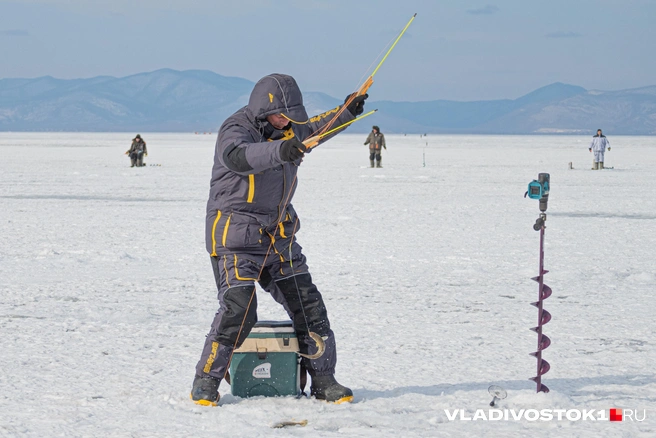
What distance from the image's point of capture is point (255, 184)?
3.98 meters

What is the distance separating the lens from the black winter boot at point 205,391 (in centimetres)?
418

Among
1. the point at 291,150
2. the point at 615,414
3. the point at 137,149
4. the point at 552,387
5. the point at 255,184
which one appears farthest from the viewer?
the point at 137,149

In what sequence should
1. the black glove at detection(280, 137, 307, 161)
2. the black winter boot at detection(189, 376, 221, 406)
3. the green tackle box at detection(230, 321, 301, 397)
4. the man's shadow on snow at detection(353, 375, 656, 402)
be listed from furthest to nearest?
1. the man's shadow on snow at detection(353, 375, 656, 402)
2. the green tackle box at detection(230, 321, 301, 397)
3. the black winter boot at detection(189, 376, 221, 406)
4. the black glove at detection(280, 137, 307, 161)

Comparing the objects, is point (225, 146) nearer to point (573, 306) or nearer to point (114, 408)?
point (114, 408)

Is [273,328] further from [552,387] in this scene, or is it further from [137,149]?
[137,149]

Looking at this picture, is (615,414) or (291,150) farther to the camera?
(615,414)

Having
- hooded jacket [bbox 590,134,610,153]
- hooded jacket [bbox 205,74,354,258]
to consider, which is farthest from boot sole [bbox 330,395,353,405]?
hooded jacket [bbox 590,134,610,153]

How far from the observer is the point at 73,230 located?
1149cm

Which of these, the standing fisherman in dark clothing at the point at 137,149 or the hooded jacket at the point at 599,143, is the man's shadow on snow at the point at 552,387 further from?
the standing fisherman in dark clothing at the point at 137,149

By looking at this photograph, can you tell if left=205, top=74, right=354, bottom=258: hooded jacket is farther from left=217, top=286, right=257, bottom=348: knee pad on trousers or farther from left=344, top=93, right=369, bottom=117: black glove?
left=344, top=93, right=369, bottom=117: black glove

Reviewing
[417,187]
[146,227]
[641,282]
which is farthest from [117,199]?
[641,282]

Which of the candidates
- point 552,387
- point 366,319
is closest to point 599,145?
point 366,319

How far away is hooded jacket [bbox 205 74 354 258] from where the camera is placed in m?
3.93

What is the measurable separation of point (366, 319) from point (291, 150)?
9.64ft
